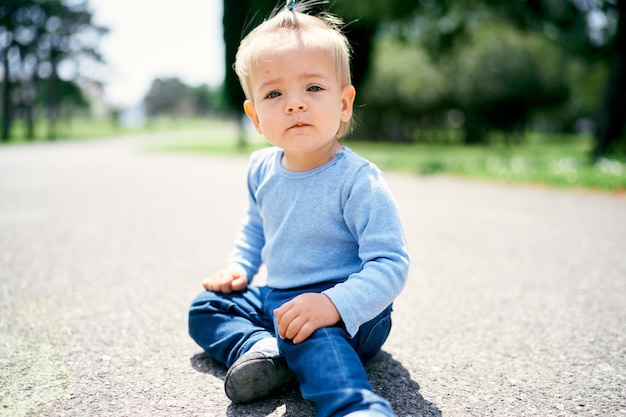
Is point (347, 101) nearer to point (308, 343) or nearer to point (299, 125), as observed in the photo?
point (299, 125)

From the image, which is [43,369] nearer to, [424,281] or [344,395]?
[344,395]

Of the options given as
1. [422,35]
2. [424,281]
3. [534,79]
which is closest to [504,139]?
[534,79]

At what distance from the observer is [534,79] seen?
24469 millimetres

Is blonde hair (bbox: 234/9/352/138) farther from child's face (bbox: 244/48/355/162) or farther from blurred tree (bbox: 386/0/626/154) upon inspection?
blurred tree (bbox: 386/0/626/154)

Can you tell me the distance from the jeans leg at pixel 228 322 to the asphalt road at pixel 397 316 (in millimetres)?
100

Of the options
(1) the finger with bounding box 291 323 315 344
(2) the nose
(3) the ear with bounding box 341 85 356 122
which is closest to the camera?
(1) the finger with bounding box 291 323 315 344

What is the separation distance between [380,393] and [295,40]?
3.67 ft

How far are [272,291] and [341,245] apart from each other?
30cm

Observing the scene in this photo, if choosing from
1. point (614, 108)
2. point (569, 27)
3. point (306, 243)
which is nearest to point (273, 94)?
point (306, 243)

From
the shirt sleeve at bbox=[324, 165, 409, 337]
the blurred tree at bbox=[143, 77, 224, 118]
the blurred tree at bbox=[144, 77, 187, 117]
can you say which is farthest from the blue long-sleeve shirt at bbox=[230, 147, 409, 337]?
the blurred tree at bbox=[144, 77, 187, 117]

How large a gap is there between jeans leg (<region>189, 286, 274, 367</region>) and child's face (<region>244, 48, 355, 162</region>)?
1.83ft

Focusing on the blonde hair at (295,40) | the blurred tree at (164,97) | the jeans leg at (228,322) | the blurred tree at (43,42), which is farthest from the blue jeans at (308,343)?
the blurred tree at (164,97)

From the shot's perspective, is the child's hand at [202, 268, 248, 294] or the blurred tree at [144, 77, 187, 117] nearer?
the child's hand at [202, 268, 248, 294]

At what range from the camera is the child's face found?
63.4 inches
